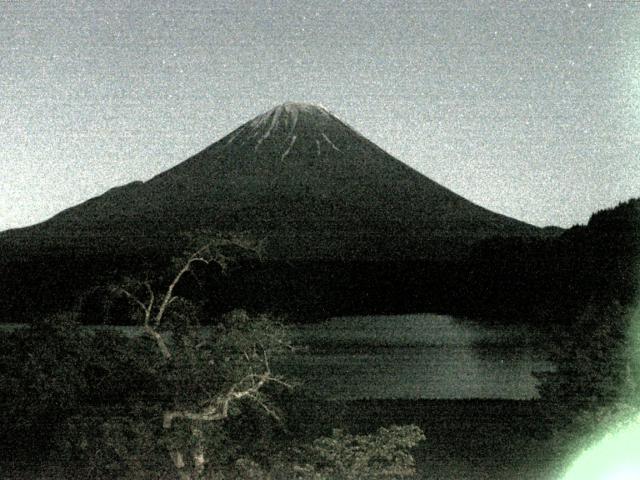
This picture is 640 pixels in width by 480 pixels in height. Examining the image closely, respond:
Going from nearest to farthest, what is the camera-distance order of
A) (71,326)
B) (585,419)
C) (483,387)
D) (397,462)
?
(397,462)
(585,419)
(71,326)
(483,387)

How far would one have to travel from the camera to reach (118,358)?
405 inches

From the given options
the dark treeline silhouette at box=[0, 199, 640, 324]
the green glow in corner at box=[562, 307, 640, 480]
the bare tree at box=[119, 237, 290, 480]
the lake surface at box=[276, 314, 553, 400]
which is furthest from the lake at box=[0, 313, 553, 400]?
the green glow in corner at box=[562, 307, 640, 480]

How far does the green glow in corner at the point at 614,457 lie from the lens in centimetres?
873

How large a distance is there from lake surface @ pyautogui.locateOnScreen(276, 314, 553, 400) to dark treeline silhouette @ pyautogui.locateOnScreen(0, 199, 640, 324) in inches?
105

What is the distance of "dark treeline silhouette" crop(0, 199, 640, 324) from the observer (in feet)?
122

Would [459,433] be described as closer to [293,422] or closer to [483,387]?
[293,422]

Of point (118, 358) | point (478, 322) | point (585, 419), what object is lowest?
point (478, 322)

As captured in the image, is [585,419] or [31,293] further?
[31,293]

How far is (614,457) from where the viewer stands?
8930mm

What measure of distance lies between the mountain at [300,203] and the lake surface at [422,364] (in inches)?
1990

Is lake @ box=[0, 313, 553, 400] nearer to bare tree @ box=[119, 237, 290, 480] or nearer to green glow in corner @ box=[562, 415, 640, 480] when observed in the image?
bare tree @ box=[119, 237, 290, 480]

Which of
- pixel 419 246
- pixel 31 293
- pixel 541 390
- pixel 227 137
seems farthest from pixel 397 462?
pixel 227 137

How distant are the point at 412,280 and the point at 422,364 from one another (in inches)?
2070

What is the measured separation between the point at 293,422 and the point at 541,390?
9.46 ft
